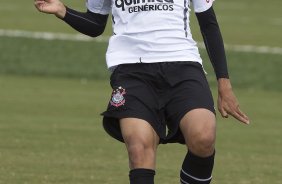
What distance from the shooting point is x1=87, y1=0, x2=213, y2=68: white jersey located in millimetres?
9062

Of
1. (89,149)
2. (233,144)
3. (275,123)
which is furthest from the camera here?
(275,123)

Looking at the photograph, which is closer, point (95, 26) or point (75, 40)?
point (95, 26)

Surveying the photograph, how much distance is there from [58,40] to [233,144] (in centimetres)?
1588

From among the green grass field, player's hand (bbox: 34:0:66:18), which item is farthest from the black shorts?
the green grass field

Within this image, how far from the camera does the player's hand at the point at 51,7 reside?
358 inches

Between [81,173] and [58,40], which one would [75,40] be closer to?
[58,40]

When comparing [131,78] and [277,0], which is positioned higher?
[131,78]

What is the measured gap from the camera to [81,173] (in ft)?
41.2

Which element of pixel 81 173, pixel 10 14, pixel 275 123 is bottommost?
pixel 10 14

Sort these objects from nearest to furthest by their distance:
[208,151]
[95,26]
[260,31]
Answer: [208,151] < [95,26] < [260,31]

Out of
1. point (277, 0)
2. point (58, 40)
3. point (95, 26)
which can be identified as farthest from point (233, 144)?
point (277, 0)

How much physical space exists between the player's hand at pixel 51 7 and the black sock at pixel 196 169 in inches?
54.6

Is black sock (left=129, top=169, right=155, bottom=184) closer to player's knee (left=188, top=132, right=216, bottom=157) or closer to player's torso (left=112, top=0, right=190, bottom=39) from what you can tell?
player's knee (left=188, top=132, right=216, bottom=157)

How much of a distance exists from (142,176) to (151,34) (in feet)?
3.70
